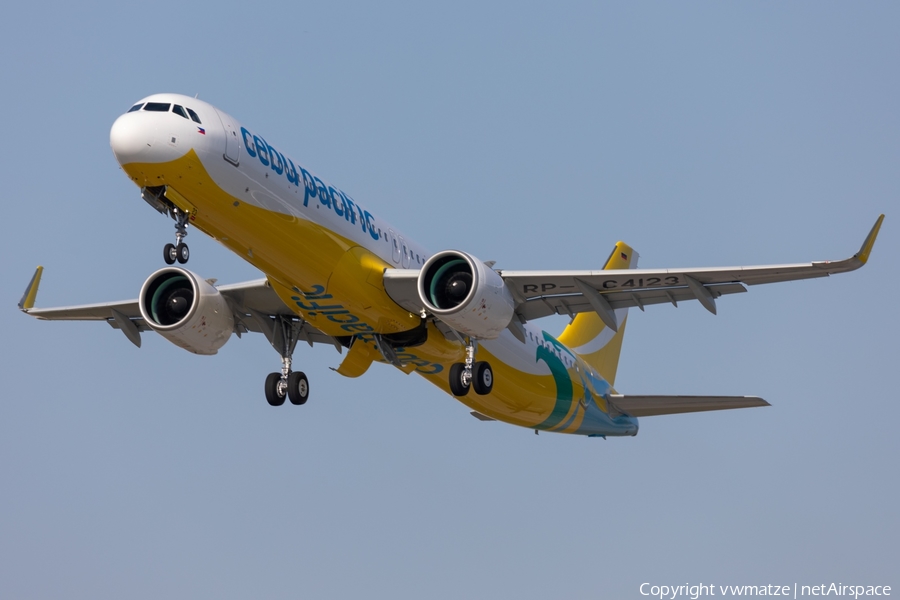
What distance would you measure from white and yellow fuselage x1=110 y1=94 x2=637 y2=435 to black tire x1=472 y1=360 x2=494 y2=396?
3.76 ft

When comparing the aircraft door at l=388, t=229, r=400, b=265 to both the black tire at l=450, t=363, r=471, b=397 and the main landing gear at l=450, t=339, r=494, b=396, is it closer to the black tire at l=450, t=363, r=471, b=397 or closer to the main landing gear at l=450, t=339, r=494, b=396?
the main landing gear at l=450, t=339, r=494, b=396

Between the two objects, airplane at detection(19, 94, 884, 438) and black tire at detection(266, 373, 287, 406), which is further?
black tire at detection(266, 373, 287, 406)

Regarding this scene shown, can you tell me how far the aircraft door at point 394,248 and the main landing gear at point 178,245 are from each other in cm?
625

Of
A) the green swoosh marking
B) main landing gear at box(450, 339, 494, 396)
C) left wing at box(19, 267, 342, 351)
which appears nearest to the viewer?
main landing gear at box(450, 339, 494, 396)

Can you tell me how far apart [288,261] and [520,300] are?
6.62 meters

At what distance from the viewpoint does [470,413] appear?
125 feet

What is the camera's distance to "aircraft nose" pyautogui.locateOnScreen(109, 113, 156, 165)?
25219 mm

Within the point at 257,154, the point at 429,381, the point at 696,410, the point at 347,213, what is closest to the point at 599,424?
the point at 696,410

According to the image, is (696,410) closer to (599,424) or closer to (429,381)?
(599,424)

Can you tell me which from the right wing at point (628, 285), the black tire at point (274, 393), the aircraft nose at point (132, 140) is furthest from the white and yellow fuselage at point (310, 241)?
the right wing at point (628, 285)

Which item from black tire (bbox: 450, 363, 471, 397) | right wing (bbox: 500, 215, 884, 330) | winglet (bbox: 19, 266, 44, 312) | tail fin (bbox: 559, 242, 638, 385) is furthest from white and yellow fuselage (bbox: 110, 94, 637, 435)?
winglet (bbox: 19, 266, 44, 312)

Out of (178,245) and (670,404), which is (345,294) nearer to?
(178,245)

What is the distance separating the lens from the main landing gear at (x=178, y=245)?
26734mm

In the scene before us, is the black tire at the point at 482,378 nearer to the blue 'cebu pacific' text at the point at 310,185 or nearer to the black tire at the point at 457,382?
the black tire at the point at 457,382
